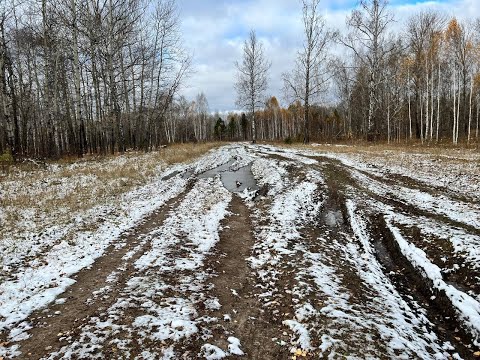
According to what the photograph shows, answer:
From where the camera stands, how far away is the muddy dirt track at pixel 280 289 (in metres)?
3.85

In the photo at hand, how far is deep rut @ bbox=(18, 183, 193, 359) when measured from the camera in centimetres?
388

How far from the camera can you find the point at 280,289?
17.0 feet

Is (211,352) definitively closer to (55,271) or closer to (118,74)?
(55,271)

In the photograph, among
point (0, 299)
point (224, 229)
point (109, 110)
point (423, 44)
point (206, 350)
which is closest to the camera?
point (206, 350)

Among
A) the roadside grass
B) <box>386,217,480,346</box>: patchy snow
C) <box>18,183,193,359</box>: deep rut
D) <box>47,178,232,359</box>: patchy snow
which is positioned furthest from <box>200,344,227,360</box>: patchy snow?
the roadside grass

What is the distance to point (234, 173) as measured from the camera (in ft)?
52.4

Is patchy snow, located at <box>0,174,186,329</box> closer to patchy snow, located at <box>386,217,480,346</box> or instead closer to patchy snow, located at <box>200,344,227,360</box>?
patchy snow, located at <box>200,344,227,360</box>

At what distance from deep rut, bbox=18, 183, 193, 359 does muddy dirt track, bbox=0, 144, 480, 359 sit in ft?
0.07

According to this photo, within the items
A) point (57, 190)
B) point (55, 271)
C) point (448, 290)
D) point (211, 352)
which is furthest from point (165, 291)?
point (57, 190)

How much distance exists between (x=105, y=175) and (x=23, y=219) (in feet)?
19.2

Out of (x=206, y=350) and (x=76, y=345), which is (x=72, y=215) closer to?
(x=76, y=345)

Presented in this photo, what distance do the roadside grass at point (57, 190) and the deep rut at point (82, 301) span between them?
2.33 m

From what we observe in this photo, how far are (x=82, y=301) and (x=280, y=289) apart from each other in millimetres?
2981

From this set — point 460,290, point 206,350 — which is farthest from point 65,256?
point 460,290
